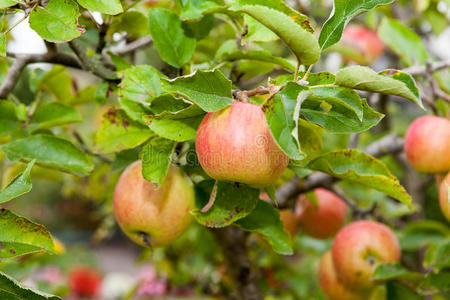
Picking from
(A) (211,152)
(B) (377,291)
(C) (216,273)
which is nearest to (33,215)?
(C) (216,273)

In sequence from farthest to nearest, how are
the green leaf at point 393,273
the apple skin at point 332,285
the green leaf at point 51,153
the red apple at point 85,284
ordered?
the red apple at point 85,284 → the apple skin at point 332,285 → the green leaf at point 393,273 → the green leaf at point 51,153

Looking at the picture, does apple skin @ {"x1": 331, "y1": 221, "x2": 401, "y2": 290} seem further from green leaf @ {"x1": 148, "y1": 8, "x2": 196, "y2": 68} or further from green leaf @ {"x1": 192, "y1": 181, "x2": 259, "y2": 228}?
green leaf @ {"x1": 148, "y1": 8, "x2": 196, "y2": 68}

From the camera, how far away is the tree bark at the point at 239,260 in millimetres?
850

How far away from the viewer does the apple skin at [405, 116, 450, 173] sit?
67 centimetres

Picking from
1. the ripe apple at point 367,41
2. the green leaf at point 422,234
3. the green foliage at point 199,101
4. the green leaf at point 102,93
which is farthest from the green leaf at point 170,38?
the ripe apple at point 367,41

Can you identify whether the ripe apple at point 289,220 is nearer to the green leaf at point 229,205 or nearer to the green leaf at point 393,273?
the green leaf at point 393,273

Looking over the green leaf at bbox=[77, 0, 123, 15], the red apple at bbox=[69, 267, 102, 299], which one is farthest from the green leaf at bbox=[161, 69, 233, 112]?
the red apple at bbox=[69, 267, 102, 299]

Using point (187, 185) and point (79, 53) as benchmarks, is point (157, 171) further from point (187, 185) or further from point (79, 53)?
point (79, 53)

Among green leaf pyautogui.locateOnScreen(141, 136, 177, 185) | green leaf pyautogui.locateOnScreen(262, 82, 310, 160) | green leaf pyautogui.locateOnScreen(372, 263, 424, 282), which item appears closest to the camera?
green leaf pyautogui.locateOnScreen(262, 82, 310, 160)

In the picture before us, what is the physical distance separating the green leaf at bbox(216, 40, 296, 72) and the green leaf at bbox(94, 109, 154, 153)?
0.14 meters

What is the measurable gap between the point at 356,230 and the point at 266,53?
43cm


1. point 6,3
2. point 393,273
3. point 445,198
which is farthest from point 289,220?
point 6,3

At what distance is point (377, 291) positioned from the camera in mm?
986

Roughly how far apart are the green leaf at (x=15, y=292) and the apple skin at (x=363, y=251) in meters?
0.54
